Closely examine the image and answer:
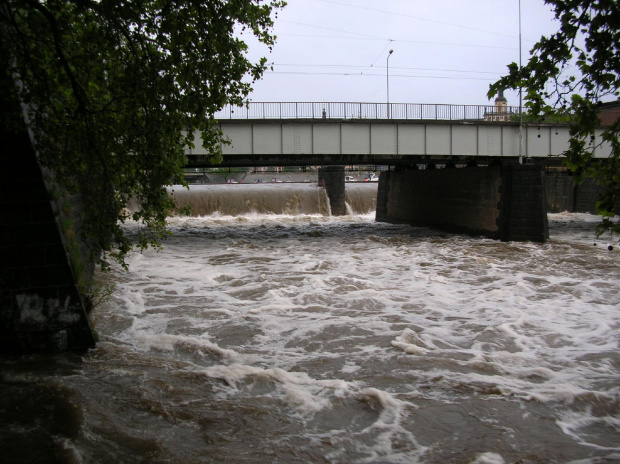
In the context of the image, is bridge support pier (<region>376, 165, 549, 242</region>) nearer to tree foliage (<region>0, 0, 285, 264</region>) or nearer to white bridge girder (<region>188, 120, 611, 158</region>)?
white bridge girder (<region>188, 120, 611, 158</region>)

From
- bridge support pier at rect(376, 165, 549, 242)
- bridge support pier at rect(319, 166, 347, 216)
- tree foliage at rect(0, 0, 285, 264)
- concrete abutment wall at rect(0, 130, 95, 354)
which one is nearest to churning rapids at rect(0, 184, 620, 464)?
concrete abutment wall at rect(0, 130, 95, 354)

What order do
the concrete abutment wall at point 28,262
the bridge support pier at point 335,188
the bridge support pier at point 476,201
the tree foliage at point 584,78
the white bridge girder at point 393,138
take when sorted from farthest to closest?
the bridge support pier at point 335,188 → the white bridge girder at point 393,138 → the bridge support pier at point 476,201 → the concrete abutment wall at point 28,262 → the tree foliage at point 584,78

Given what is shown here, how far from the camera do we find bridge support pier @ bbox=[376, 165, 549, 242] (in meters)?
25.6

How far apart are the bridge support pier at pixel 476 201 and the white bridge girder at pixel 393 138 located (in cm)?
182

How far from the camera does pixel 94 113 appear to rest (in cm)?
661

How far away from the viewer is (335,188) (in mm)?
45344

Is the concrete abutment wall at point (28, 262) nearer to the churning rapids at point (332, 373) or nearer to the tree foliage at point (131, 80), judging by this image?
the churning rapids at point (332, 373)

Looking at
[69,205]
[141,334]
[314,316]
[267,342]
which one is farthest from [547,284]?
[69,205]

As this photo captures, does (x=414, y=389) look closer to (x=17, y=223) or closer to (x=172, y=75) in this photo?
(x=172, y=75)

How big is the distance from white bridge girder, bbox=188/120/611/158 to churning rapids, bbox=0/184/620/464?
12.8 meters

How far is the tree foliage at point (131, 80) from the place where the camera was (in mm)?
6348

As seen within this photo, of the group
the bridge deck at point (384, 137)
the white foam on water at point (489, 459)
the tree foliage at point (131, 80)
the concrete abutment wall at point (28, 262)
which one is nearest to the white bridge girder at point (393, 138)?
the bridge deck at point (384, 137)

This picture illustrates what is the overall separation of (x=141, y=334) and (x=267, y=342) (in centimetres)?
236

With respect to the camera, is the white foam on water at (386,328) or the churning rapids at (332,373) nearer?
the churning rapids at (332,373)
